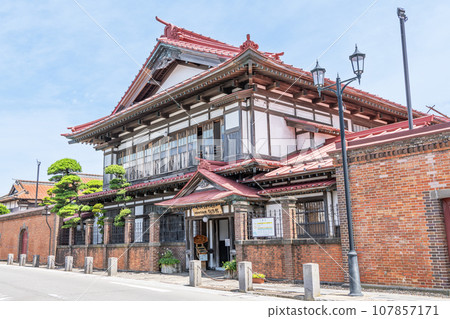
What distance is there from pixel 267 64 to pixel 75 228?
56.8ft

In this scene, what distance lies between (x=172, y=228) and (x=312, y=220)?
25.0ft

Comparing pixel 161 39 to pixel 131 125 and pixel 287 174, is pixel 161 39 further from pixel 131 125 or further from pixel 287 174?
pixel 287 174

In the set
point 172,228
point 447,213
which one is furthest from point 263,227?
point 172,228

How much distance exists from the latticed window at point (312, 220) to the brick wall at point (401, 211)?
2.17m

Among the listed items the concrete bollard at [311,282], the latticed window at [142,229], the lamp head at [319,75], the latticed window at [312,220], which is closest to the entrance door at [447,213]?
the concrete bollard at [311,282]

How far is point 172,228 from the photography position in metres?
19.7

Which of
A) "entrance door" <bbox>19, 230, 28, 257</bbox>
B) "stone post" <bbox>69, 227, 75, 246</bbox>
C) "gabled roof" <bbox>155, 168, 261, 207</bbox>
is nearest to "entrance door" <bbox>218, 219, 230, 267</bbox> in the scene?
"gabled roof" <bbox>155, 168, 261, 207</bbox>

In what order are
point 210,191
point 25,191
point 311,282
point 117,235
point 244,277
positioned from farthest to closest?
point 25,191 < point 117,235 < point 210,191 < point 244,277 < point 311,282

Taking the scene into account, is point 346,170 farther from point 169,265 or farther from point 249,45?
point 169,265

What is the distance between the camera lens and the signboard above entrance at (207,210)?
16.1m

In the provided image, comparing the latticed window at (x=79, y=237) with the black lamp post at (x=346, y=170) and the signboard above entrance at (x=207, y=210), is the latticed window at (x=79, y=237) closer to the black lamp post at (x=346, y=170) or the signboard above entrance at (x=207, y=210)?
the signboard above entrance at (x=207, y=210)

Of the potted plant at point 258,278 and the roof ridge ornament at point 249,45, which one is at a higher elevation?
the roof ridge ornament at point 249,45

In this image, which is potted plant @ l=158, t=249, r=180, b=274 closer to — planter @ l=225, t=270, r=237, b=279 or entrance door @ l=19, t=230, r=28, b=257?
planter @ l=225, t=270, r=237, b=279

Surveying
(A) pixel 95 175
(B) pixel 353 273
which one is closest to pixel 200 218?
(B) pixel 353 273
